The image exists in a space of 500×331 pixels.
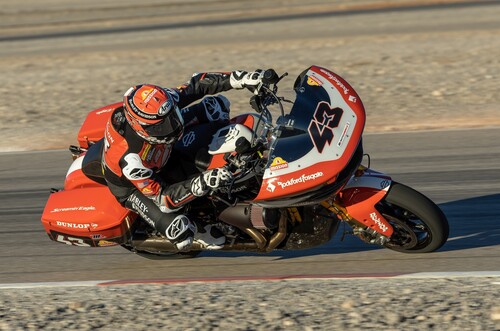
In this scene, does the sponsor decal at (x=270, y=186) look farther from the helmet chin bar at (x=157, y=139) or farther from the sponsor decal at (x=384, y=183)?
the sponsor decal at (x=384, y=183)

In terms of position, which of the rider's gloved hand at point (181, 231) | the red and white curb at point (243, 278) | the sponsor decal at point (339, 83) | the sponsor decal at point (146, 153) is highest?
the sponsor decal at point (339, 83)

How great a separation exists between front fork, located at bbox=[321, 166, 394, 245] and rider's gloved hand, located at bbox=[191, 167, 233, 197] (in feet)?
3.10

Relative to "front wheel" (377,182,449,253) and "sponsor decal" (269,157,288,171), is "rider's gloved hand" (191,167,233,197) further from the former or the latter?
"front wheel" (377,182,449,253)

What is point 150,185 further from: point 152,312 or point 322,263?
point 322,263

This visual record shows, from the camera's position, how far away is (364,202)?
22.7 feet

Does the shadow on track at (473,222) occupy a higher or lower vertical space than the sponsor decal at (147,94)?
lower

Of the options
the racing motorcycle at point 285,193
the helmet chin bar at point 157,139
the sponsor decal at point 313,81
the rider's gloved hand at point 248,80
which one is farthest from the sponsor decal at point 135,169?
the sponsor decal at point 313,81

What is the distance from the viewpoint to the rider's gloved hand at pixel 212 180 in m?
6.41

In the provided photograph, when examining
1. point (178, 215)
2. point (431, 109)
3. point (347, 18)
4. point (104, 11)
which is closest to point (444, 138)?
point (431, 109)

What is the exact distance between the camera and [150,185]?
6855mm

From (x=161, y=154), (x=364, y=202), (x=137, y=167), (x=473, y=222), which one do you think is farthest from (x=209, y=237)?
(x=473, y=222)

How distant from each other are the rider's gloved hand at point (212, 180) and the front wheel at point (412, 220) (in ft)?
4.37

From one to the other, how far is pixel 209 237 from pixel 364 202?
4.39ft

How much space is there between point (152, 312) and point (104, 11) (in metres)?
27.6
